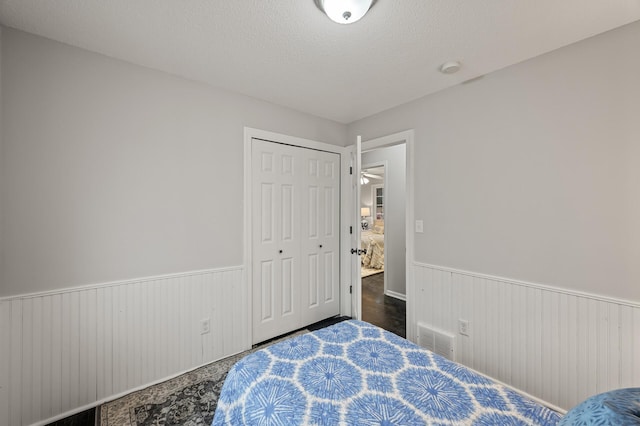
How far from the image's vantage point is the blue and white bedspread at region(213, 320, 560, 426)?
3.18 feet

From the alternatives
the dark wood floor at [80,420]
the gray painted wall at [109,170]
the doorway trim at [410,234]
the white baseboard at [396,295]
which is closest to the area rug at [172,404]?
the dark wood floor at [80,420]

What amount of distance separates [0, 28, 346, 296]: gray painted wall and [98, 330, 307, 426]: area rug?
0.83m

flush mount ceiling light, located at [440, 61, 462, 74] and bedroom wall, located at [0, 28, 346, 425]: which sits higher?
flush mount ceiling light, located at [440, 61, 462, 74]

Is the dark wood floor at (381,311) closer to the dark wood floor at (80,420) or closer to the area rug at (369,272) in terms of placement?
the area rug at (369,272)

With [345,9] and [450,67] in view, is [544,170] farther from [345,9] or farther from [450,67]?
[345,9]

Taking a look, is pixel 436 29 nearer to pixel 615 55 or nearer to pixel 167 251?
pixel 615 55

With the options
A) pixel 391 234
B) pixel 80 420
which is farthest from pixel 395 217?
pixel 80 420

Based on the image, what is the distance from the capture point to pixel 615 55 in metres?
1.52

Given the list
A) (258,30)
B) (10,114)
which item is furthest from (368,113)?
(10,114)

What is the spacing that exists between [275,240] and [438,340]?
1.74 m

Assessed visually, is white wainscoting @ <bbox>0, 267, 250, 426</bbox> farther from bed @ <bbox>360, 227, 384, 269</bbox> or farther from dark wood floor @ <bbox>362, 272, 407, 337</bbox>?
bed @ <bbox>360, 227, 384, 269</bbox>

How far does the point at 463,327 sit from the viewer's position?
214 cm

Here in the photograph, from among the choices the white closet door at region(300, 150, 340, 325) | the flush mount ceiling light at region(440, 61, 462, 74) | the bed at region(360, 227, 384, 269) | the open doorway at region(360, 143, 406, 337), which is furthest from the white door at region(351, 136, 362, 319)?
the bed at region(360, 227, 384, 269)

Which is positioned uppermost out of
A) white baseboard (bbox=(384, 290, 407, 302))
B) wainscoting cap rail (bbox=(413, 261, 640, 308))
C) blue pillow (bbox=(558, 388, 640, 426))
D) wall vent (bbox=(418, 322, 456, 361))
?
blue pillow (bbox=(558, 388, 640, 426))
